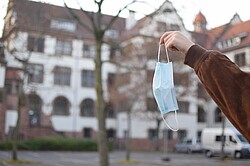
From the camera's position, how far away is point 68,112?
5644cm

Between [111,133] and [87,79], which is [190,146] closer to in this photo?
[111,133]

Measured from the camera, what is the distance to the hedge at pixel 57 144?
4462 centimetres

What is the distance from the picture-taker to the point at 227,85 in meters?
2.04

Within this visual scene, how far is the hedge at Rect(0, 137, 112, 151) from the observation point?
44.6m

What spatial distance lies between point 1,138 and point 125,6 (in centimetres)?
3825

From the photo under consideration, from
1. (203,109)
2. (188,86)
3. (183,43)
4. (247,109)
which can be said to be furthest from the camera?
(203,109)

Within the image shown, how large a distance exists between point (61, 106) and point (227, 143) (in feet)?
89.8

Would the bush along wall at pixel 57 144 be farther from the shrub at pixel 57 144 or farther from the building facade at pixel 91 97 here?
the building facade at pixel 91 97

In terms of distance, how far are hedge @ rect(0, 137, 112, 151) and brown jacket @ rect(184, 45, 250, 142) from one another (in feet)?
143

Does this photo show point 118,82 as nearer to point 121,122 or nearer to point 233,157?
point 121,122

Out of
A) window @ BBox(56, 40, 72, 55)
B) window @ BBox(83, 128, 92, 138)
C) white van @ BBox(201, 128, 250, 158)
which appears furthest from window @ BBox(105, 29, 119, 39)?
white van @ BBox(201, 128, 250, 158)

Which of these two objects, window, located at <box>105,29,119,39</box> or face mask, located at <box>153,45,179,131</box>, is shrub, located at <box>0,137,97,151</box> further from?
face mask, located at <box>153,45,179,131</box>

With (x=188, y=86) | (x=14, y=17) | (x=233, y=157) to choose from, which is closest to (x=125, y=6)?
(x=14, y=17)

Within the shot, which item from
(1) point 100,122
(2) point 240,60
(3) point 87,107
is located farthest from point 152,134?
(1) point 100,122
